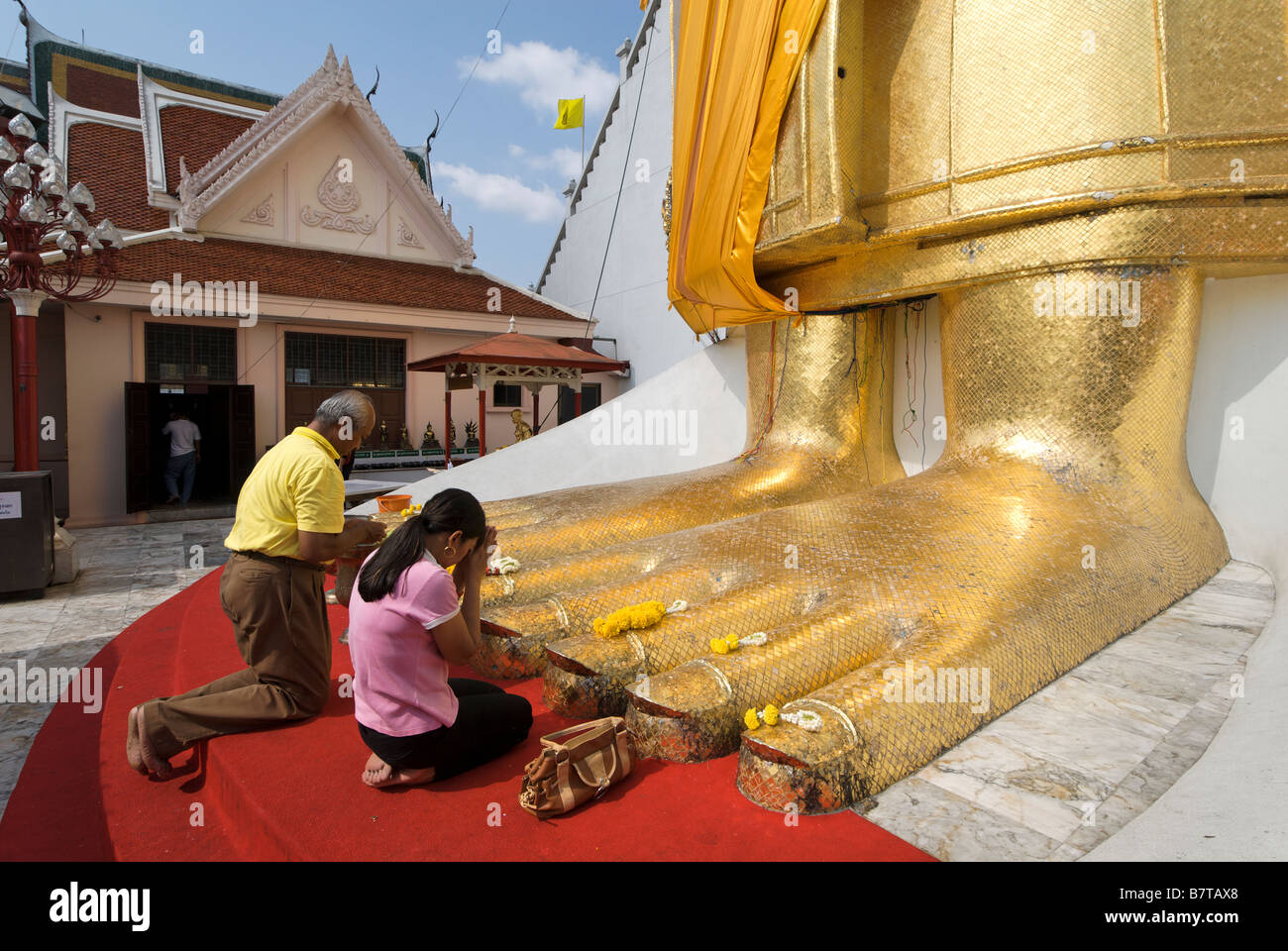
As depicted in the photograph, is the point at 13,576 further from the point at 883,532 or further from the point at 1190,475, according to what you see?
the point at 1190,475

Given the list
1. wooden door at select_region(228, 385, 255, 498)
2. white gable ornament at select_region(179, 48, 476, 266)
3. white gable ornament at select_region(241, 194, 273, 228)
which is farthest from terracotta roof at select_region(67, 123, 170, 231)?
wooden door at select_region(228, 385, 255, 498)

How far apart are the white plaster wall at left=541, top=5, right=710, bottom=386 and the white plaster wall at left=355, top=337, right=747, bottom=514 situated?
310 inches

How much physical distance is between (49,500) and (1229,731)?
7.27 m

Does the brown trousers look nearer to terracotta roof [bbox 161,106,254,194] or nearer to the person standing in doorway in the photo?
the person standing in doorway

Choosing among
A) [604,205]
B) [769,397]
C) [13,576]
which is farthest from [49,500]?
[604,205]

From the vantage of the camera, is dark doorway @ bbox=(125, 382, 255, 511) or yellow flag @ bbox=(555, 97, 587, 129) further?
yellow flag @ bbox=(555, 97, 587, 129)

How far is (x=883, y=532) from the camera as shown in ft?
9.35

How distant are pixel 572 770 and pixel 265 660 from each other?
1.30 meters

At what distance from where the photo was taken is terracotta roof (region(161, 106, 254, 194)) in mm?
11562

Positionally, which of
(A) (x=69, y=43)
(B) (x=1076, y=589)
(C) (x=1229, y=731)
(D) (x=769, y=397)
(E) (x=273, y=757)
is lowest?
(E) (x=273, y=757)
